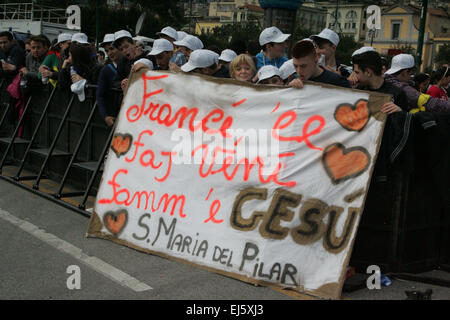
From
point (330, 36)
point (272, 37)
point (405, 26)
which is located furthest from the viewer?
point (405, 26)

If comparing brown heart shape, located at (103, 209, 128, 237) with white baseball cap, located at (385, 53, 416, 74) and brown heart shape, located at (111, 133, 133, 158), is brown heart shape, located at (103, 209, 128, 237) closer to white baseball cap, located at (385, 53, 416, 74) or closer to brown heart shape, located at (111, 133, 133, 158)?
brown heart shape, located at (111, 133, 133, 158)

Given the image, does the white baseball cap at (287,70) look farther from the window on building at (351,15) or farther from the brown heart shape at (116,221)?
the window on building at (351,15)

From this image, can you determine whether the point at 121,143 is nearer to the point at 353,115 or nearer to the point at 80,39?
the point at 353,115

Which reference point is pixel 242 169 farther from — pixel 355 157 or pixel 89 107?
pixel 89 107

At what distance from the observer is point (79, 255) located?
525 centimetres

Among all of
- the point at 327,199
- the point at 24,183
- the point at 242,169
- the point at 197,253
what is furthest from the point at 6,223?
→ the point at 327,199

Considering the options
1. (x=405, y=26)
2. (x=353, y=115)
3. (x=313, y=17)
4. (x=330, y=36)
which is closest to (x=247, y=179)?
(x=353, y=115)

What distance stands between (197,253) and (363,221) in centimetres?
144

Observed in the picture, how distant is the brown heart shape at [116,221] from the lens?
18.2 ft

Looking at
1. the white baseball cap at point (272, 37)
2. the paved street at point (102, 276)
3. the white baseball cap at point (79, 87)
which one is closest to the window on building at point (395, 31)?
the white baseball cap at point (272, 37)

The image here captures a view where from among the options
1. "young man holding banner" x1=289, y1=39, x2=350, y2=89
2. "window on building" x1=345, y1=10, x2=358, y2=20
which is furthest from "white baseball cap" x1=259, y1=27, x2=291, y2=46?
"window on building" x1=345, y1=10, x2=358, y2=20

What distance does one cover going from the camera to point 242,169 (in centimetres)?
491

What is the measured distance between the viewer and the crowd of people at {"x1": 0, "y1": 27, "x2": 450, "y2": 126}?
16.8 ft

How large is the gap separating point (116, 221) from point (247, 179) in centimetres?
152
